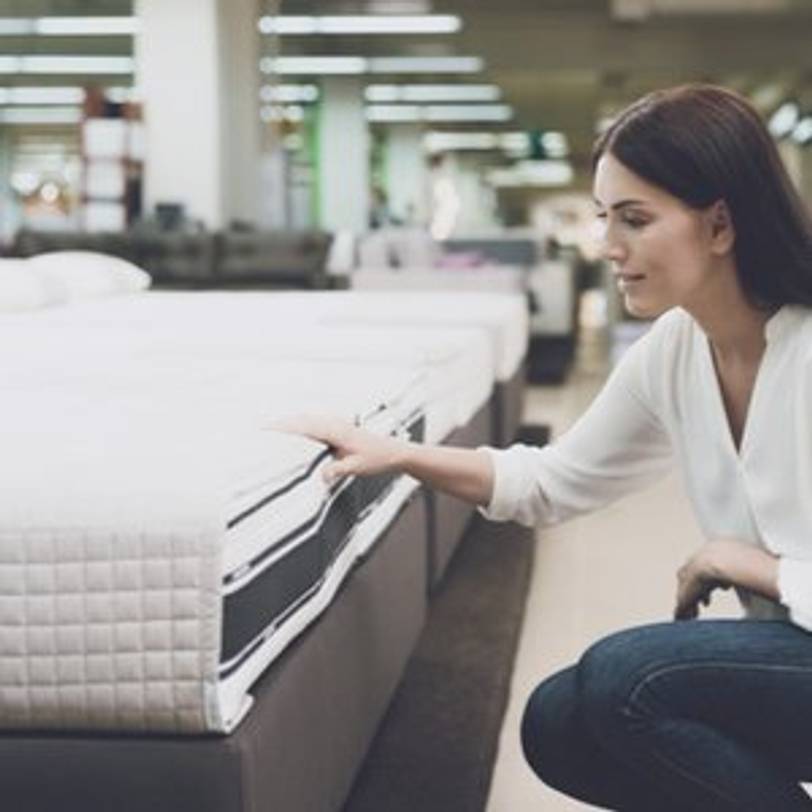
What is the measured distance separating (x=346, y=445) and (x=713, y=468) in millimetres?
415

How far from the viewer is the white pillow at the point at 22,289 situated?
3.87 m

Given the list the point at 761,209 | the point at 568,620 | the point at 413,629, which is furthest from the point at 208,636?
the point at 568,620

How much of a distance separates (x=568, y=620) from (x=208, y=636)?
2088mm

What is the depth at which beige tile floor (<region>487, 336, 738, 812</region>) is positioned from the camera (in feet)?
7.20

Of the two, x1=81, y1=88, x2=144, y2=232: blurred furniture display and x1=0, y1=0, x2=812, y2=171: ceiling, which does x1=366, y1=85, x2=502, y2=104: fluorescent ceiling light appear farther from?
x1=81, y1=88, x2=144, y2=232: blurred furniture display

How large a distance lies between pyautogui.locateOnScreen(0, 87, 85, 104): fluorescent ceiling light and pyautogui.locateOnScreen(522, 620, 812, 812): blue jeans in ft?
59.7

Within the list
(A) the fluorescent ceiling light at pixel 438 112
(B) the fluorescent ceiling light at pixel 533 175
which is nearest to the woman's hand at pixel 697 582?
(A) the fluorescent ceiling light at pixel 438 112

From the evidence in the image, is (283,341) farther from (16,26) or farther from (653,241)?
(16,26)

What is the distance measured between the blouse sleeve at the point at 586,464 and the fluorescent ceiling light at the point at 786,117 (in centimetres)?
2097

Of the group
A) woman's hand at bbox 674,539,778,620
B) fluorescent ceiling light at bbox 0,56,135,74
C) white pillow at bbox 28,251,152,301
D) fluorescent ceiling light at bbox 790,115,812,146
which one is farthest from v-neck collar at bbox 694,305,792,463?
fluorescent ceiling light at bbox 790,115,812,146

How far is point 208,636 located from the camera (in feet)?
3.70

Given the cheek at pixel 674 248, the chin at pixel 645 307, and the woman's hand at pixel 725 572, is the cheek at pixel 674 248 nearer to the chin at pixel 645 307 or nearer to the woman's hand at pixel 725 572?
the chin at pixel 645 307

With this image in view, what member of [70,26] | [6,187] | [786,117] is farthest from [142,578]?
[786,117]

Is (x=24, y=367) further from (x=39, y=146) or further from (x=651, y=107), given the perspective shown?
(x=39, y=146)
